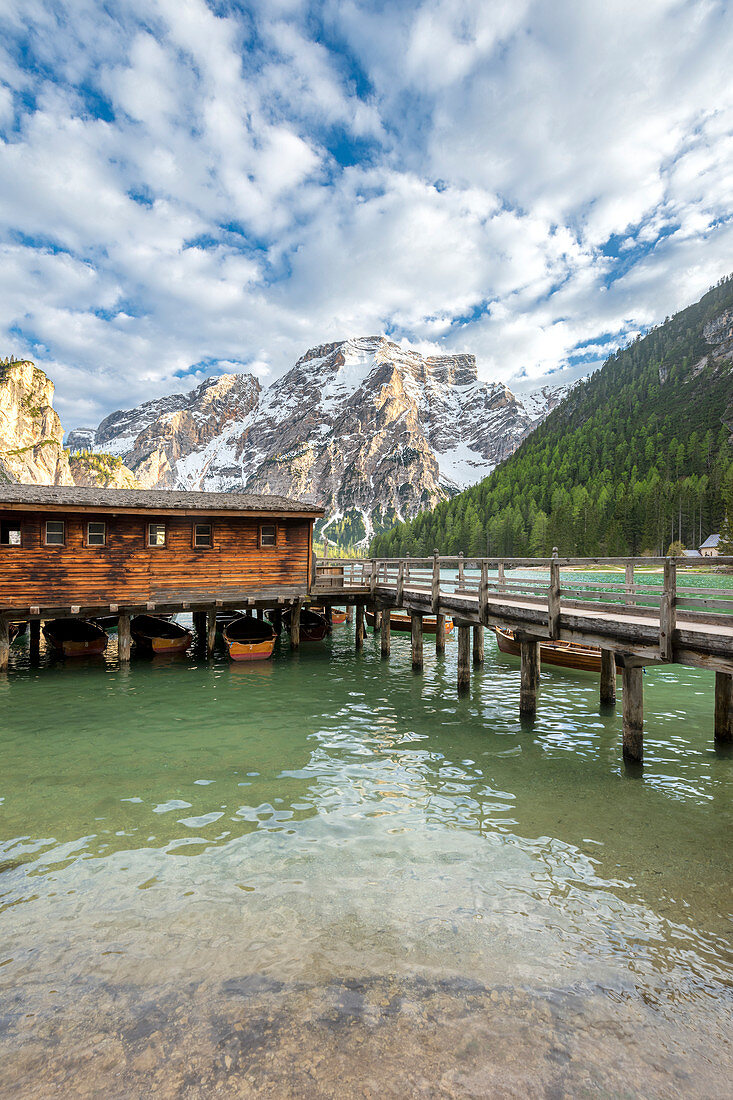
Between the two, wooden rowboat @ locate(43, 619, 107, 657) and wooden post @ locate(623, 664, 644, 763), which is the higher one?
wooden post @ locate(623, 664, 644, 763)

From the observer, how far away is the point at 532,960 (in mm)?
5430

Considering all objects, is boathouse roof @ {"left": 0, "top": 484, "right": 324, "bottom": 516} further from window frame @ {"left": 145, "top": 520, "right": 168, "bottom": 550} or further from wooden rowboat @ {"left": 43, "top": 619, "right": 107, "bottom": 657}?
wooden rowboat @ {"left": 43, "top": 619, "right": 107, "bottom": 657}

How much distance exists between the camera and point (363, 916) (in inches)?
241

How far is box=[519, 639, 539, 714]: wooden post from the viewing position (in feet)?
48.5

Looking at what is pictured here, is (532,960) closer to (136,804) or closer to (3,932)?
(3,932)

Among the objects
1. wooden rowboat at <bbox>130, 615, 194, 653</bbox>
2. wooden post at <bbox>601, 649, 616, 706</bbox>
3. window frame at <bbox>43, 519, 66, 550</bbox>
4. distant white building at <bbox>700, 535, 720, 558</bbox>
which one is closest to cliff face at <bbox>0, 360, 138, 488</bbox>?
wooden rowboat at <bbox>130, 615, 194, 653</bbox>

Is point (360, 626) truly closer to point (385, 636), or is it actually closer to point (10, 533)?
point (385, 636)

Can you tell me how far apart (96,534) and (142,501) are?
95.7 inches

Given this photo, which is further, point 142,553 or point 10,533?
point 142,553

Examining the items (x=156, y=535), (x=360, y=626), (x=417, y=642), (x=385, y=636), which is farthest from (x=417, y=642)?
(x=156, y=535)

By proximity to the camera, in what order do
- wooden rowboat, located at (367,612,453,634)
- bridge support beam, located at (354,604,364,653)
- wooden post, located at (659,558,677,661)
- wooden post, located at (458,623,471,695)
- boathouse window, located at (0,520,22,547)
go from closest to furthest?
wooden post, located at (659,558,677,661), wooden post, located at (458,623,471,695), boathouse window, located at (0,520,22,547), bridge support beam, located at (354,604,364,653), wooden rowboat, located at (367,612,453,634)

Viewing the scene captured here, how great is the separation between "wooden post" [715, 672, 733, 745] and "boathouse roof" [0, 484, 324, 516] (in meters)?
17.5

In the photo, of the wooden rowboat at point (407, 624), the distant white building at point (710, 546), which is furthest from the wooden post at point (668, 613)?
the distant white building at point (710, 546)

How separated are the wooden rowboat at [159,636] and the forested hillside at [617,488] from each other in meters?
99.9
